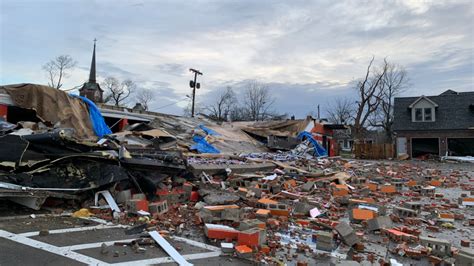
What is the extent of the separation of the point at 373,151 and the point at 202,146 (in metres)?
20.8

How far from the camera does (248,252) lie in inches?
169

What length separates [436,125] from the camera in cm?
3191

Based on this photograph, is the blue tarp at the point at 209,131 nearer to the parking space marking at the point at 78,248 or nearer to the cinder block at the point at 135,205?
the cinder block at the point at 135,205

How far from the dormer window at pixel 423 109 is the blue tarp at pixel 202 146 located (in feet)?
79.3

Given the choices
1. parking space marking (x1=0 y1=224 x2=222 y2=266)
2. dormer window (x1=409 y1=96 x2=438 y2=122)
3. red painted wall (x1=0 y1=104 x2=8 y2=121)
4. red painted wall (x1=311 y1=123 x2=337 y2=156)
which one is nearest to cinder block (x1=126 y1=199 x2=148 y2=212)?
parking space marking (x1=0 y1=224 x2=222 y2=266)

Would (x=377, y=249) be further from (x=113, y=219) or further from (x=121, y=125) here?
(x=121, y=125)

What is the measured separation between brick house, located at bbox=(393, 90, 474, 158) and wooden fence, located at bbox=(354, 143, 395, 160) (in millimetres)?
970

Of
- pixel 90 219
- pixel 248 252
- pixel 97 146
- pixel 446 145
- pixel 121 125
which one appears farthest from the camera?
pixel 446 145

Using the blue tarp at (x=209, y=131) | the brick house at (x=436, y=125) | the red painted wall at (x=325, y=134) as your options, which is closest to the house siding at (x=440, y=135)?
the brick house at (x=436, y=125)

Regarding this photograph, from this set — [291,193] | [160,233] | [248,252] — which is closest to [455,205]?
[291,193]

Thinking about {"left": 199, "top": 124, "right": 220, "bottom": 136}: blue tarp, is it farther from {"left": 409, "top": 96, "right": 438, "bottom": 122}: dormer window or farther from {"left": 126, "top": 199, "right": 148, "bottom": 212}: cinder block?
{"left": 409, "top": 96, "right": 438, "bottom": 122}: dormer window

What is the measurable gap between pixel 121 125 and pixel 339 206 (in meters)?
16.0

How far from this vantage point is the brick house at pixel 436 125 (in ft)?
102

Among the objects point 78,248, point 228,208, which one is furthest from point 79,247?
point 228,208
